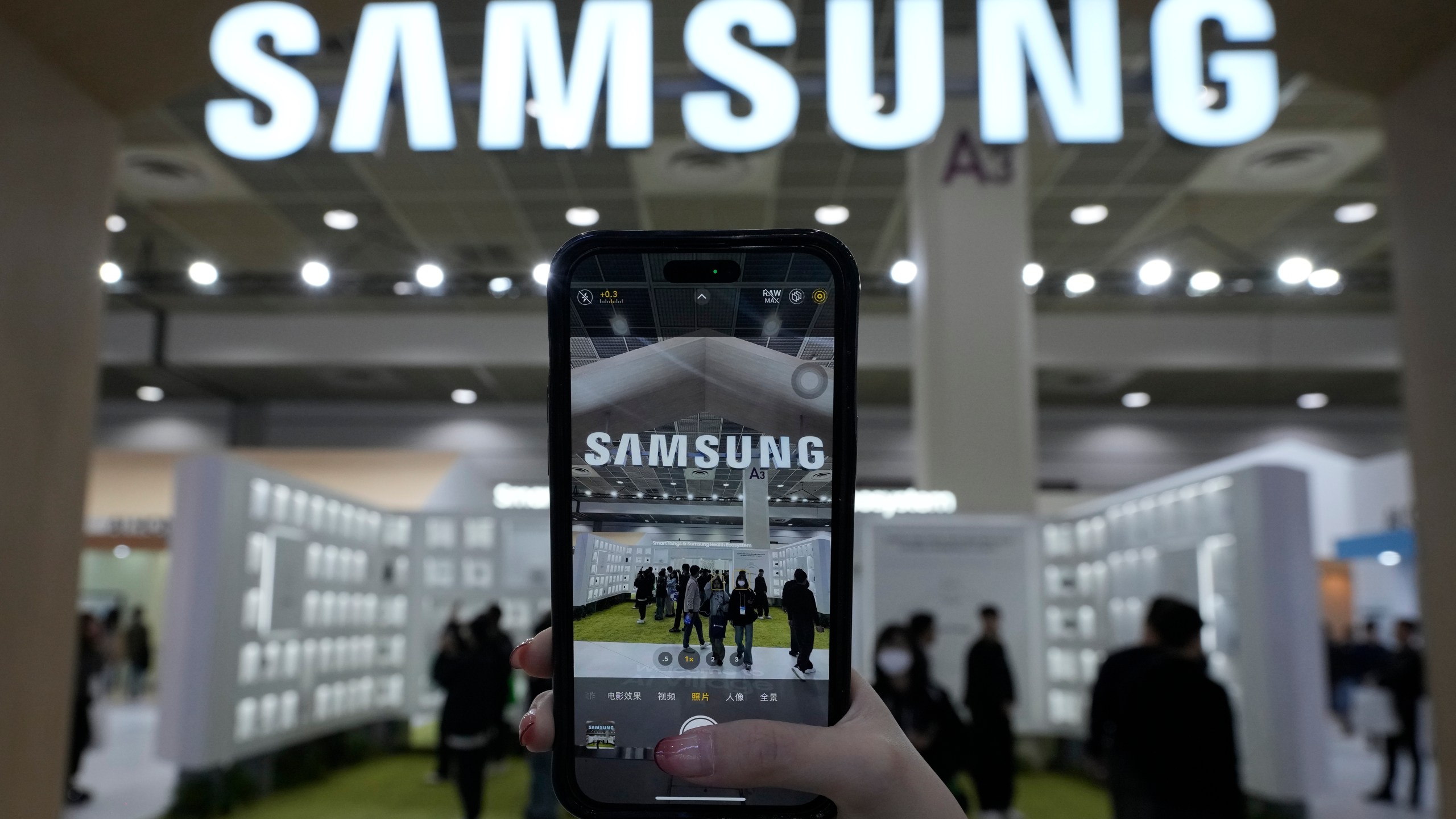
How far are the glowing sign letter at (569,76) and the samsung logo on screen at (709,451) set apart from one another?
3.46 metres

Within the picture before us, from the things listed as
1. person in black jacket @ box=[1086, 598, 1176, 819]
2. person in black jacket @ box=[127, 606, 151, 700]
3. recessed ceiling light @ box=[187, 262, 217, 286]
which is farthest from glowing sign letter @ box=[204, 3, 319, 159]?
person in black jacket @ box=[127, 606, 151, 700]

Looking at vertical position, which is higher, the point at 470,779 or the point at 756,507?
the point at 756,507

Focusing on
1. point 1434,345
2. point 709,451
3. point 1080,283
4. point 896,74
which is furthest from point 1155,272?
point 709,451

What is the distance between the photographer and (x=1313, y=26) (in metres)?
3.35

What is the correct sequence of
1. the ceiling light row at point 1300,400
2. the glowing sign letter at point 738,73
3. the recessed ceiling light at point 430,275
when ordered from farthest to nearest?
the ceiling light row at point 1300,400, the recessed ceiling light at point 430,275, the glowing sign letter at point 738,73

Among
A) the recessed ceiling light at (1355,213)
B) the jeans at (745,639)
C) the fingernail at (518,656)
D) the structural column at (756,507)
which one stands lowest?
the fingernail at (518,656)

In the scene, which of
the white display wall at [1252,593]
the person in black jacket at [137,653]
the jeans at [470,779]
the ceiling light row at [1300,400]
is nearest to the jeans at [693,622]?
the jeans at [470,779]

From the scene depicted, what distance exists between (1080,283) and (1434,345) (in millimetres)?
9369

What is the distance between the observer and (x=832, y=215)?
1164 centimetres

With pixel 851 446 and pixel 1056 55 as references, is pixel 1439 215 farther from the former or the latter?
pixel 851 446

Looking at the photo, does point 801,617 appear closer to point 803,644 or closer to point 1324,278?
point 803,644

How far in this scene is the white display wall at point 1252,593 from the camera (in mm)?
6766

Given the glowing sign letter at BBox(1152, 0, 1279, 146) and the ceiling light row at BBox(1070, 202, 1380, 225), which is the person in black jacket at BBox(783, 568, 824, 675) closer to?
the glowing sign letter at BBox(1152, 0, 1279, 146)

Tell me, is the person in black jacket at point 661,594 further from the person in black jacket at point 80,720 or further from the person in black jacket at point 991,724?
the person in black jacket at point 80,720
